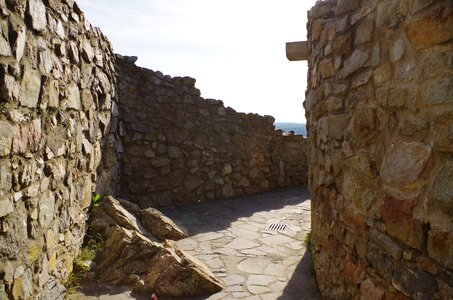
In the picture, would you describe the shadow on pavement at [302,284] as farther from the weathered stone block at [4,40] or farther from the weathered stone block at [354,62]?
the weathered stone block at [4,40]

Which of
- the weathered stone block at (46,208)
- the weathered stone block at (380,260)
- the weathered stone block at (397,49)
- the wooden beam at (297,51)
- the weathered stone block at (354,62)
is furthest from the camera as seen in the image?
the wooden beam at (297,51)

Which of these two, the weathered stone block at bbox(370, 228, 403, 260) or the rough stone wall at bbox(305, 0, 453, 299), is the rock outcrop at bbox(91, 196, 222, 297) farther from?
the weathered stone block at bbox(370, 228, 403, 260)

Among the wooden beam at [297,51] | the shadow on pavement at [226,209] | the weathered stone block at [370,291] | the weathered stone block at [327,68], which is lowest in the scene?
the shadow on pavement at [226,209]

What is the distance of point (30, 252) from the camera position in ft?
7.63

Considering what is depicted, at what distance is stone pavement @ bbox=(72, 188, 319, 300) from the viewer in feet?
10.8

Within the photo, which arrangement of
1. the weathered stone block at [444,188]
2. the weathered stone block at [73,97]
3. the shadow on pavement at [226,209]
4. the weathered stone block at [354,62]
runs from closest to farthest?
the weathered stone block at [444,188] → the weathered stone block at [354,62] → the weathered stone block at [73,97] → the shadow on pavement at [226,209]

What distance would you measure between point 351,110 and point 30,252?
2.29 m

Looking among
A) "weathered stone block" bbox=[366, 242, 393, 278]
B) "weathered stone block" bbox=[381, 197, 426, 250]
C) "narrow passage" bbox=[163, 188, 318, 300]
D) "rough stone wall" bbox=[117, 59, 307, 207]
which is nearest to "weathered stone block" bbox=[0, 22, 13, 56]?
"weathered stone block" bbox=[381, 197, 426, 250]

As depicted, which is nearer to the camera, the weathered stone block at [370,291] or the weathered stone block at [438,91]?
the weathered stone block at [438,91]

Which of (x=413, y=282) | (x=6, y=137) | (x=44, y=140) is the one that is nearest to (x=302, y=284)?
(x=413, y=282)

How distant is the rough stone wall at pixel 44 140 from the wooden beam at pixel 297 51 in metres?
2.18

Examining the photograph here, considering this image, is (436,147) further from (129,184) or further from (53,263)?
(129,184)

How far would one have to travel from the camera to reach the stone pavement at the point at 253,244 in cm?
329

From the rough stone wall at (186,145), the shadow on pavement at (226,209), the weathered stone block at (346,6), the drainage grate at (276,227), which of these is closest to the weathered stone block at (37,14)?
the weathered stone block at (346,6)
